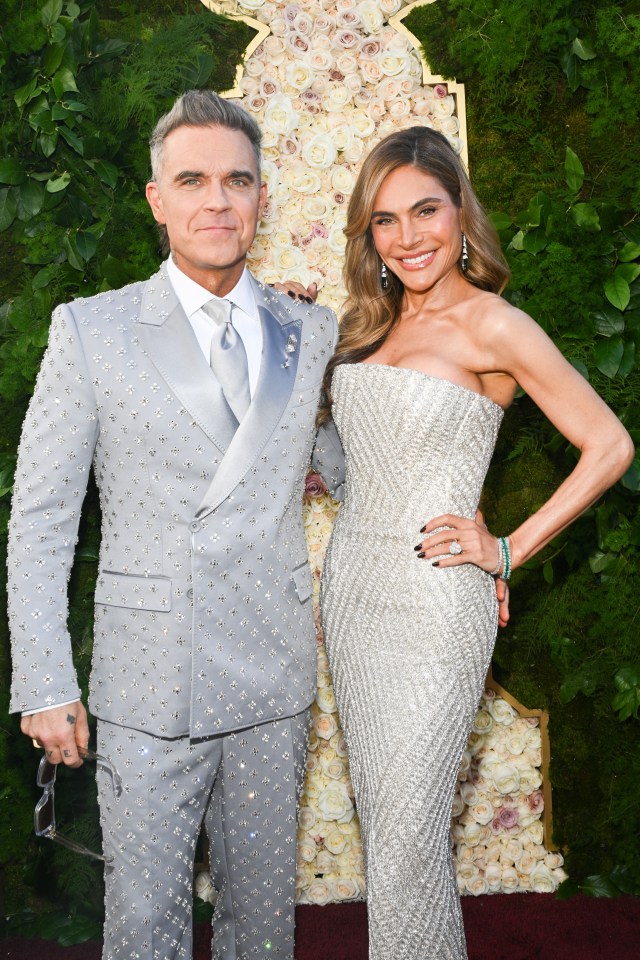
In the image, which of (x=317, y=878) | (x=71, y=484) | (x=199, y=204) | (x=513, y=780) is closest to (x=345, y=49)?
(x=199, y=204)

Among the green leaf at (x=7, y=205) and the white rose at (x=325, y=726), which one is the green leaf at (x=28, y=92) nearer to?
the green leaf at (x=7, y=205)

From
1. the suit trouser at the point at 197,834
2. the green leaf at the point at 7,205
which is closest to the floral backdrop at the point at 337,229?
the green leaf at the point at 7,205

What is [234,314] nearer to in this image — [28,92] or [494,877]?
[28,92]

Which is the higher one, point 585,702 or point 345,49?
point 345,49

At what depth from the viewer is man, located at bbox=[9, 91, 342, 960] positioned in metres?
2.07

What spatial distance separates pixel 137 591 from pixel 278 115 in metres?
1.74

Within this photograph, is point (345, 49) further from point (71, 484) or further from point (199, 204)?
point (71, 484)

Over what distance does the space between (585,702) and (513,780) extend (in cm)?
34

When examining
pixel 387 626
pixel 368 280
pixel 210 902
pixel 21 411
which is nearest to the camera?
pixel 387 626

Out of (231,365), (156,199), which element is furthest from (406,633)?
(156,199)

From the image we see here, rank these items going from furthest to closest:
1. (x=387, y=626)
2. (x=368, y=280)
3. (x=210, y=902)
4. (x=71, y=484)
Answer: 1. (x=210, y=902)
2. (x=368, y=280)
3. (x=387, y=626)
4. (x=71, y=484)

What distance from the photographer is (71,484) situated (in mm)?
2078

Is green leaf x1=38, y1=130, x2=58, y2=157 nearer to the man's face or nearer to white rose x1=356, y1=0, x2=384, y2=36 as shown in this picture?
the man's face

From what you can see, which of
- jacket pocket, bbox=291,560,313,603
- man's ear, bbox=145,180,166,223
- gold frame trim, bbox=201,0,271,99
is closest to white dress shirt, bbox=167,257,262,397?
man's ear, bbox=145,180,166,223
